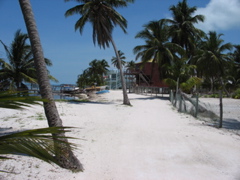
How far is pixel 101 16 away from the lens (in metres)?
19.5

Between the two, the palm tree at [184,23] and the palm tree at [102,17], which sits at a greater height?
the palm tree at [184,23]

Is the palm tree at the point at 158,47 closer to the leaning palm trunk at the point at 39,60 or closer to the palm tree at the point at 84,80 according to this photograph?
the leaning palm trunk at the point at 39,60

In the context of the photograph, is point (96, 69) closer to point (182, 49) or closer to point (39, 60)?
point (182, 49)

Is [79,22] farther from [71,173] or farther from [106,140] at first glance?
[71,173]

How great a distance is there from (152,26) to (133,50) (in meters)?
3.86

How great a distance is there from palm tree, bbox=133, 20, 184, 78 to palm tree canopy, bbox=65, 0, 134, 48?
8854 millimetres

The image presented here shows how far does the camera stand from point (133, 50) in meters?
30.3

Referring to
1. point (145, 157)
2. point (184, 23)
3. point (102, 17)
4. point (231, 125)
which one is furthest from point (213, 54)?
point (145, 157)

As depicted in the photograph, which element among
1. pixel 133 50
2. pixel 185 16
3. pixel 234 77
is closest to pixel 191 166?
pixel 133 50

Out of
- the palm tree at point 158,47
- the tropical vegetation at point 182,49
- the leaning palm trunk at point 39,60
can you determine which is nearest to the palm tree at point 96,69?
the tropical vegetation at point 182,49

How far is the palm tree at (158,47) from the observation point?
1109 inches

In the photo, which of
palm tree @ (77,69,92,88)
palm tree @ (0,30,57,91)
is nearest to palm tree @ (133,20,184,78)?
palm tree @ (0,30,57,91)

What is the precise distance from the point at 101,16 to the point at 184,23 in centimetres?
1629

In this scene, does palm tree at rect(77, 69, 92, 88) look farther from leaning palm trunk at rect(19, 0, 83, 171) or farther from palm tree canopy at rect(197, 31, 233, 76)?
leaning palm trunk at rect(19, 0, 83, 171)
